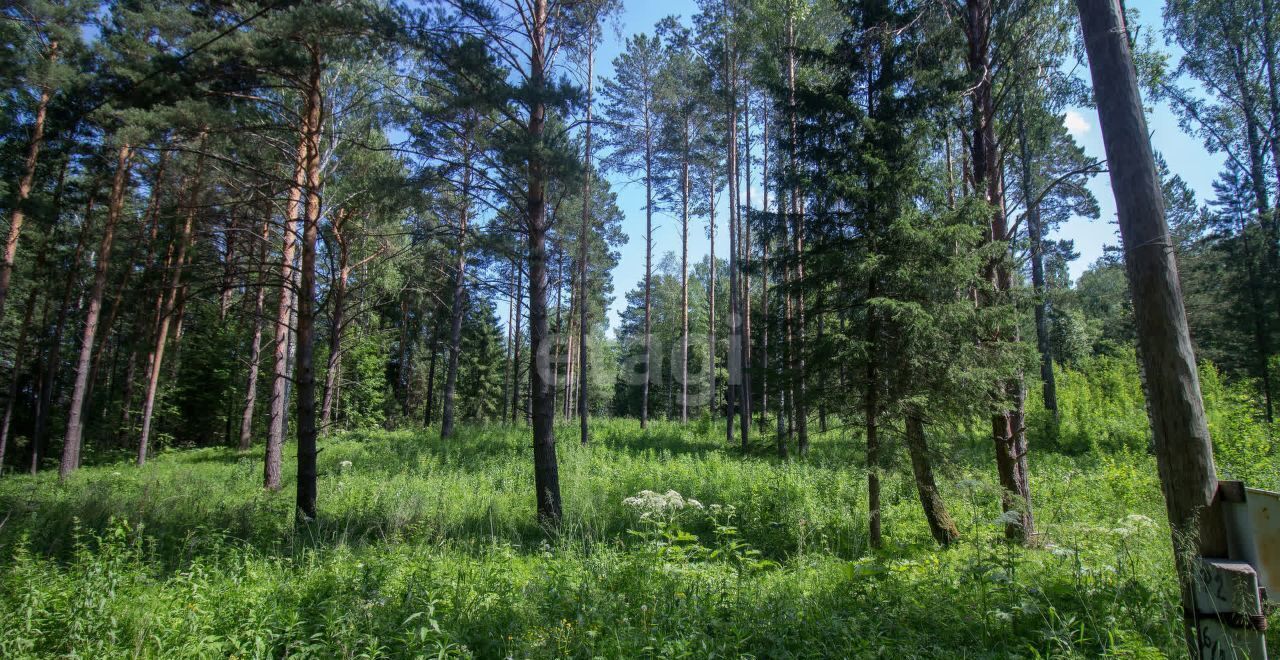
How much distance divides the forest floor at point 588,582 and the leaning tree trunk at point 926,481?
8.7 inches

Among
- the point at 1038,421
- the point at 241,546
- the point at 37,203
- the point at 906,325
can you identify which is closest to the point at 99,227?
the point at 37,203

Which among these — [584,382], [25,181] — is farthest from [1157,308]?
[25,181]

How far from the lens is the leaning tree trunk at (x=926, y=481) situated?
5.94m

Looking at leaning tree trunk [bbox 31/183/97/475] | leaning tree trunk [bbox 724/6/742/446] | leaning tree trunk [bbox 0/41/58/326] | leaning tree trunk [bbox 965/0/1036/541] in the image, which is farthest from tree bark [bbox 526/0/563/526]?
leaning tree trunk [bbox 31/183/97/475]

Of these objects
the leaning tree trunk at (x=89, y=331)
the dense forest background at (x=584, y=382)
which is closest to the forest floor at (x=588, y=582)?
the dense forest background at (x=584, y=382)

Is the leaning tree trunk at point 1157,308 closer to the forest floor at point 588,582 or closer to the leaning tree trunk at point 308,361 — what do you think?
the forest floor at point 588,582

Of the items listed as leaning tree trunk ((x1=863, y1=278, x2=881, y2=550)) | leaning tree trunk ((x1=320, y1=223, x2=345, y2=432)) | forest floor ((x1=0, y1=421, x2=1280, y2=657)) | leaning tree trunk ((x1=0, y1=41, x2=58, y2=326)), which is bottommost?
forest floor ((x1=0, y1=421, x2=1280, y2=657))

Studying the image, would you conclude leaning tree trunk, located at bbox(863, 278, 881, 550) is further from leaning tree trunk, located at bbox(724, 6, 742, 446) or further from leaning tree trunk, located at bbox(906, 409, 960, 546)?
leaning tree trunk, located at bbox(724, 6, 742, 446)

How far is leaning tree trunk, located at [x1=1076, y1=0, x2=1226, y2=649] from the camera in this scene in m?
2.55

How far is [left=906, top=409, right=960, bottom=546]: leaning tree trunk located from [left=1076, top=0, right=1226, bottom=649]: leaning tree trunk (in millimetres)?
3145

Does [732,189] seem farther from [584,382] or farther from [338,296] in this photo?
[338,296]

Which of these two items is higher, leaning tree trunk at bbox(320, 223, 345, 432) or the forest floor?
leaning tree trunk at bbox(320, 223, 345, 432)

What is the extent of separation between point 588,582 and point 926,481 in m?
4.52

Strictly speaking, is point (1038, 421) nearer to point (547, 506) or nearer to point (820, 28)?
point (820, 28)
